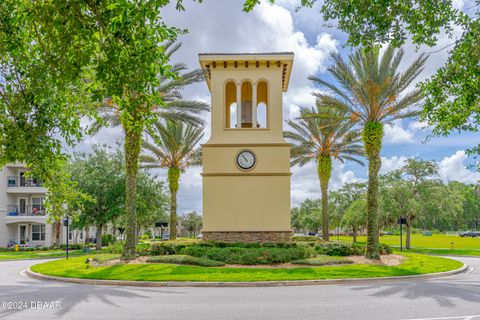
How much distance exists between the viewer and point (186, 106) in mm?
27312

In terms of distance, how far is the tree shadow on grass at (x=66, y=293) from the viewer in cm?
1098

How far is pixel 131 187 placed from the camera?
2072 cm

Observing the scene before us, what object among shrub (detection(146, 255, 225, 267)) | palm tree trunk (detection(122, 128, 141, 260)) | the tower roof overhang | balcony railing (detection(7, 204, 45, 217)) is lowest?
shrub (detection(146, 255, 225, 267))

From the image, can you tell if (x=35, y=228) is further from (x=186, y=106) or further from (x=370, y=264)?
(x=370, y=264)

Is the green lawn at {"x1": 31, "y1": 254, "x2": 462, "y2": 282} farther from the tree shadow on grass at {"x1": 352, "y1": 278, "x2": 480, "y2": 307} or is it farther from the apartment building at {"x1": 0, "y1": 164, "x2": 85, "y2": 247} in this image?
the apartment building at {"x1": 0, "y1": 164, "x2": 85, "y2": 247}

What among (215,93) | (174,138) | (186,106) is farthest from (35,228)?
(215,93)

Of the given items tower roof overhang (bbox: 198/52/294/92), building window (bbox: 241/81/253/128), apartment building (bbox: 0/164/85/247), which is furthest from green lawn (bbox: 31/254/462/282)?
apartment building (bbox: 0/164/85/247)

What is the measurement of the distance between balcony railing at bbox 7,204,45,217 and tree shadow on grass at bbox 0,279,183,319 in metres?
35.7

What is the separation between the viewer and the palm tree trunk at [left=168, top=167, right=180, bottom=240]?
113 ft

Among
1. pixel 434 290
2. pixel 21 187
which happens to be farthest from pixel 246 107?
pixel 21 187

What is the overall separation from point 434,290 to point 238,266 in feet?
25.0

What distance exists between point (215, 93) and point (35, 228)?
35026mm

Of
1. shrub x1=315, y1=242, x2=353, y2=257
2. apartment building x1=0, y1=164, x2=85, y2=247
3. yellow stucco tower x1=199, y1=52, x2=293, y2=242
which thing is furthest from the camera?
apartment building x1=0, y1=164, x2=85, y2=247

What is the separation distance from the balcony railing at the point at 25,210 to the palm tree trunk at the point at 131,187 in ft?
102
